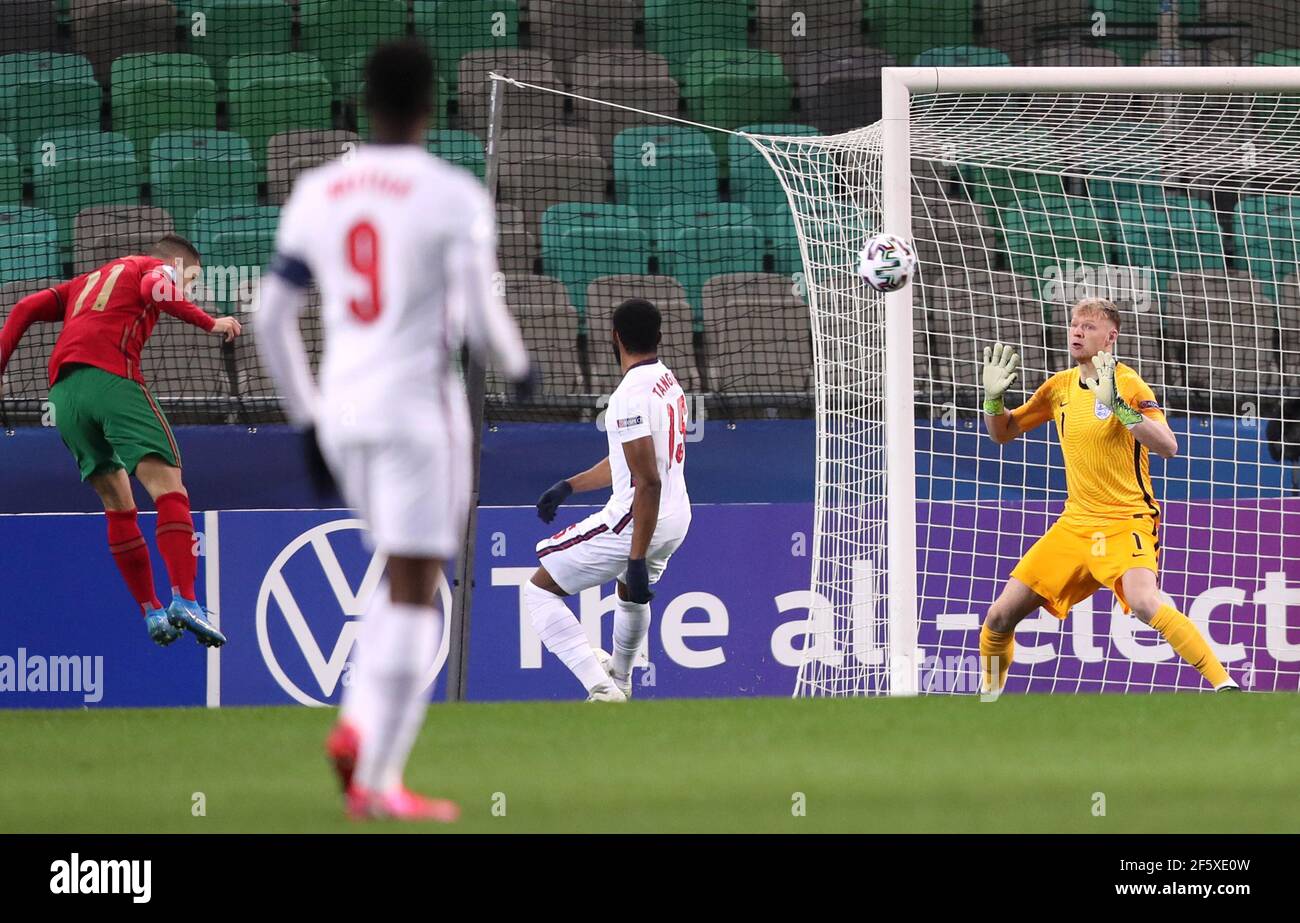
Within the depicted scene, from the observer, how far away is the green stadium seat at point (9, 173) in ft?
43.6

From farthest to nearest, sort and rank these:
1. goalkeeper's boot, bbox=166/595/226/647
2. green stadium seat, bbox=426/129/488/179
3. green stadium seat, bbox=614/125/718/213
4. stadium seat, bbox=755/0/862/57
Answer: stadium seat, bbox=755/0/862/57 → green stadium seat, bbox=614/125/718/213 → green stadium seat, bbox=426/129/488/179 → goalkeeper's boot, bbox=166/595/226/647

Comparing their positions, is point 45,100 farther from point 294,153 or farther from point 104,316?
point 104,316

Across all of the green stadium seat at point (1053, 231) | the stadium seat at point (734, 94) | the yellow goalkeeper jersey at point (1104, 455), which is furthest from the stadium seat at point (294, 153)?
the yellow goalkeeper jersey at point (1104, 455)

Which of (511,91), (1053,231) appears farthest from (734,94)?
(1053,231)

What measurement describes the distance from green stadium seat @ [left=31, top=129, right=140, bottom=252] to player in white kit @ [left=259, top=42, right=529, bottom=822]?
9402mm

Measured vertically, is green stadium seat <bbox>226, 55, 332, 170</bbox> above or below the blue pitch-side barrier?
above

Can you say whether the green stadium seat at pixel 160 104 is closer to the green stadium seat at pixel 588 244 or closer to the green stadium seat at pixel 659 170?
the green stadium seat at pixel 588 244

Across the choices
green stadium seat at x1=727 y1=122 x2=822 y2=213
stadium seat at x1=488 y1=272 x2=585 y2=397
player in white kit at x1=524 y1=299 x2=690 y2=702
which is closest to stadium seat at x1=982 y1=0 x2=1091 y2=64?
green stadium seat at x1=727 y1=122 x2=822 y2=213

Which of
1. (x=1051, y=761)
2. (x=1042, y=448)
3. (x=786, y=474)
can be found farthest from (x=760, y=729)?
(x=1042, y=448)

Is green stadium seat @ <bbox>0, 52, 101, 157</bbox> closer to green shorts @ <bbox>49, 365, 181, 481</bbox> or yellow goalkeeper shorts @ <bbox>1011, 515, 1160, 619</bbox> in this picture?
green shorts @ <bbox>49, 365, 181, 481</bbox>

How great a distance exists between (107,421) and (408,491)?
15.0 feet

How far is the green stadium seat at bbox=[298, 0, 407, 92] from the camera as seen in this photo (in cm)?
1388

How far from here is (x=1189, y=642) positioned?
8.07 metres

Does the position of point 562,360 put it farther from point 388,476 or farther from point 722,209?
point 388,476
